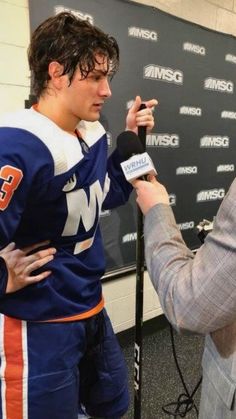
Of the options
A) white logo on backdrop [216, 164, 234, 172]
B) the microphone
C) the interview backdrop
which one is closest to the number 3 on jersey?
the microphone

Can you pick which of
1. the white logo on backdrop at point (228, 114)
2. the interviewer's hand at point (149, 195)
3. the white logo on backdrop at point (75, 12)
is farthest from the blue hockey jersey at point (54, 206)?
the white logo on backdrop at point (228, 114)

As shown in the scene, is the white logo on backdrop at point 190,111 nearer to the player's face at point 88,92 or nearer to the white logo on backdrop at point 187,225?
the white logo on backdrop at point 187,225

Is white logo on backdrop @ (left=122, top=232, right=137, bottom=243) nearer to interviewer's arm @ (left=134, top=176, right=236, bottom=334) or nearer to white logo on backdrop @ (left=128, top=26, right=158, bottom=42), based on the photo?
white logo on backdrop @ (left=128, top=26, right=158, bottom=42)

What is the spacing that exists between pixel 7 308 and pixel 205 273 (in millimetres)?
594

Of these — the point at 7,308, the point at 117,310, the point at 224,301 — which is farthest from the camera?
the point at 117,310

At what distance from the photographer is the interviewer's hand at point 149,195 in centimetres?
72

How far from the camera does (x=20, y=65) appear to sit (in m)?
1.48

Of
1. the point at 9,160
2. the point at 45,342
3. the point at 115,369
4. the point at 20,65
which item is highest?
the point at 20,65

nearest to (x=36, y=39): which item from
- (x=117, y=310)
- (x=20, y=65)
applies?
(x=20, y=65)

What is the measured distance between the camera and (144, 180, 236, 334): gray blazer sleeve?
1.88ft

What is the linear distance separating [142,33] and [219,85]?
2.38 ft

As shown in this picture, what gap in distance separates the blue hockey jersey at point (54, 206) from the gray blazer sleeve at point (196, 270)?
317mm

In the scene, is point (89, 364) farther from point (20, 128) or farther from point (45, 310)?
point (20, 128)

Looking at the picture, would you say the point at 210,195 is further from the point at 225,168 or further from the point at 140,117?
the point at 140,117
